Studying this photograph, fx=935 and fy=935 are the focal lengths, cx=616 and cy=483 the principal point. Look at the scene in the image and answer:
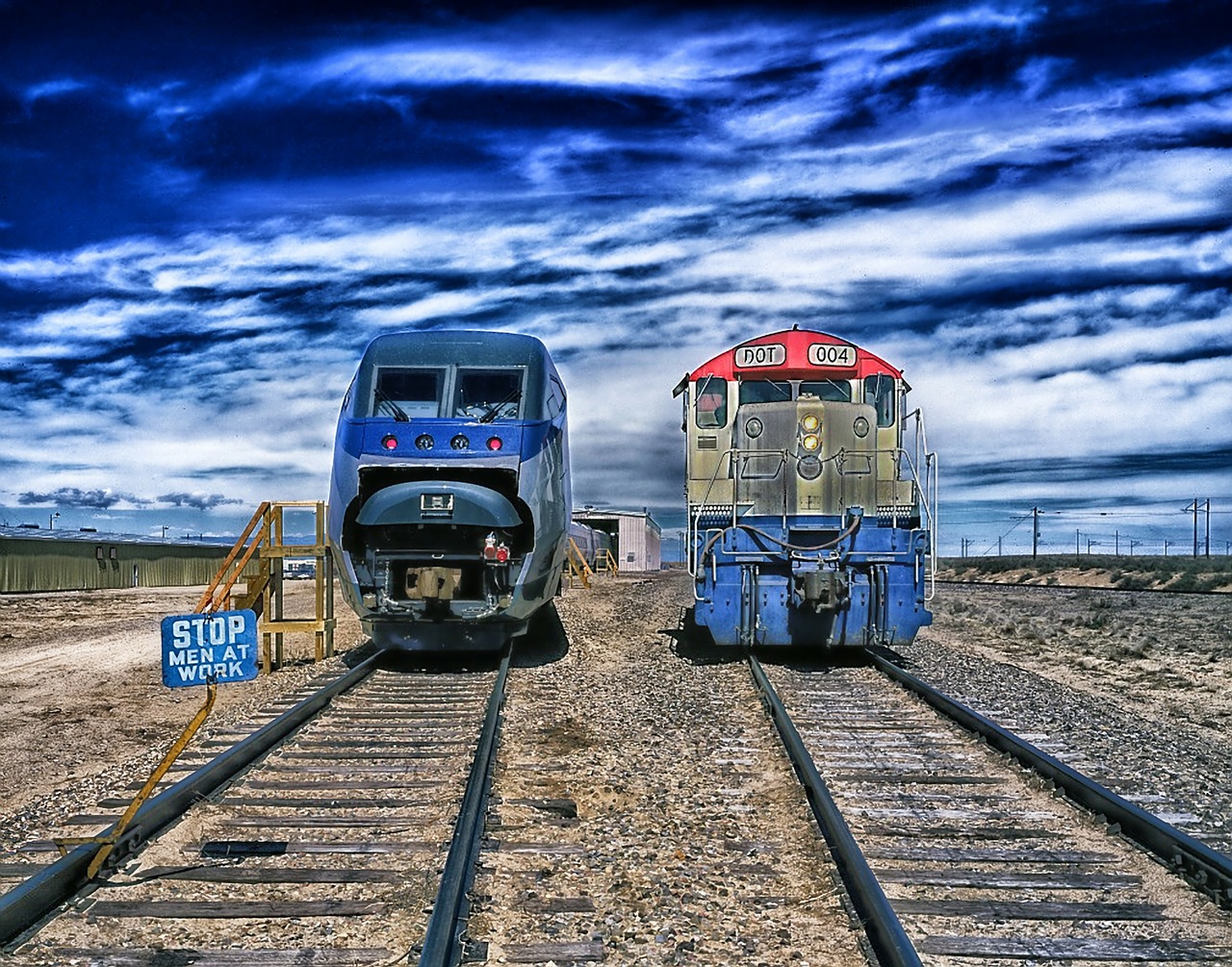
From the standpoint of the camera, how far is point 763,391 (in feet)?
37.4

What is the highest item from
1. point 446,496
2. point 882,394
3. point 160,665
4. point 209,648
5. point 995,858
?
point 882,394

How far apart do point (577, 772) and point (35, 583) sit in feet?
99.4

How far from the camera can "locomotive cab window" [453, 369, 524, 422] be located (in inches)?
397

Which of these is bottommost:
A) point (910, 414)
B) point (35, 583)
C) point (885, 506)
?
point (35, 583)

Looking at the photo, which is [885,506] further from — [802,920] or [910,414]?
[802,920]

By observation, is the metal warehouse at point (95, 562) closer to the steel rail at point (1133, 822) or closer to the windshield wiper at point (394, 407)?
the windshield wiper at point (394, 407)

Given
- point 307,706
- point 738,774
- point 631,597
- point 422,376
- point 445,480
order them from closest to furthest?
point 738,774 → point 307,706 → point 445,480 → point 422,376 → point 631,597

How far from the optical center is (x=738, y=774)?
6.16 m

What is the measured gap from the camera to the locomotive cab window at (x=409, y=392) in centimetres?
1005

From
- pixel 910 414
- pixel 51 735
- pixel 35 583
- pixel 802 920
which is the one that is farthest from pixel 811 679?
pixel 35 583

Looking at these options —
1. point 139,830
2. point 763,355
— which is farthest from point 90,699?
point 763,355

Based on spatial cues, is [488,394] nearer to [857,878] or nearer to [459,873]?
[459,873]

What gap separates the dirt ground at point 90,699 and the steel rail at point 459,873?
8.05 feet

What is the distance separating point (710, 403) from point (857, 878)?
787cm
